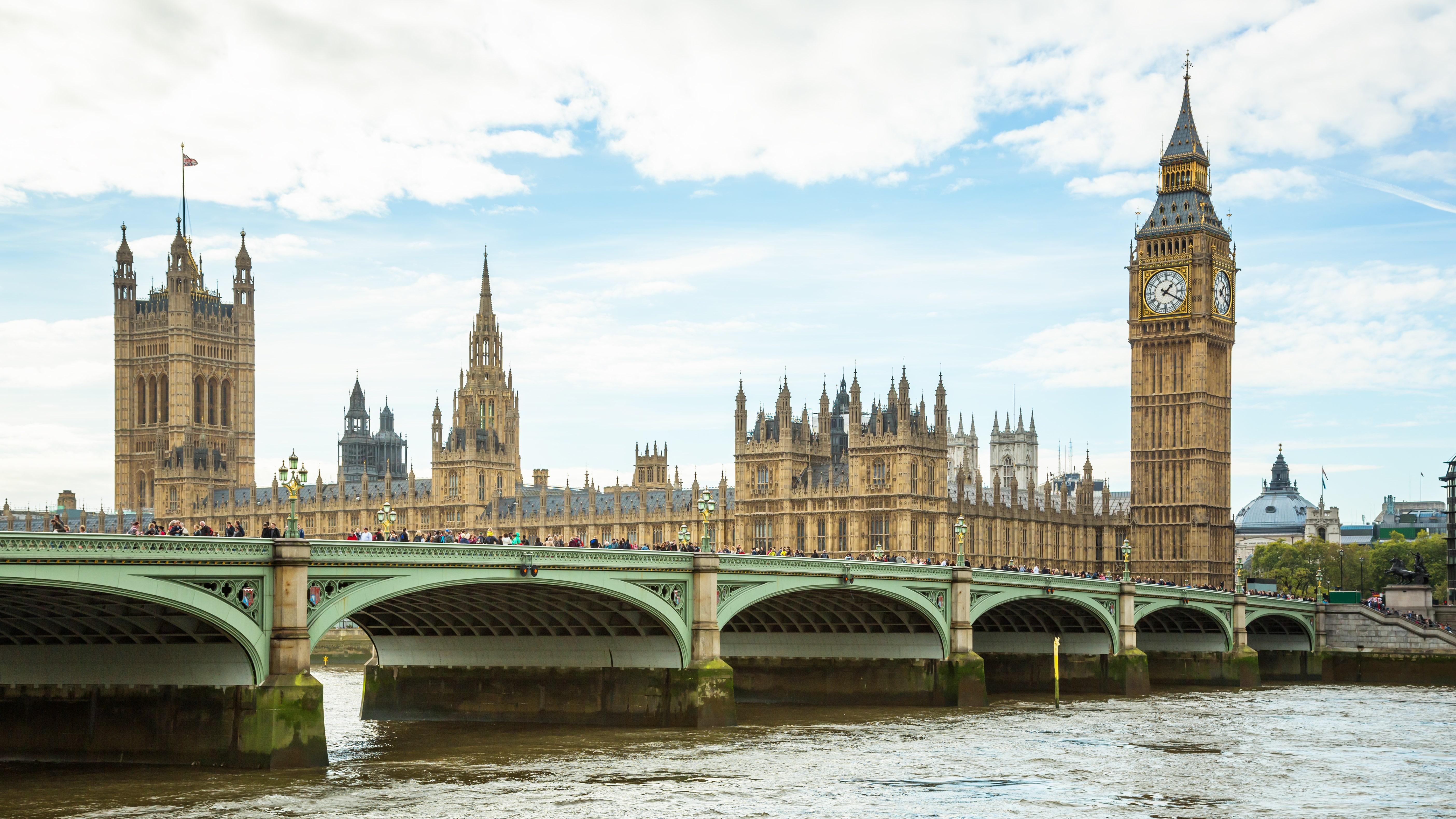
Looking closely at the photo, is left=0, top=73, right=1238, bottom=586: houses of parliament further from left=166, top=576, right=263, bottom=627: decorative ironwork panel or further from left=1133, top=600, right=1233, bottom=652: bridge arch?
left=166, top=576, right=263, bottom=627: decorative ironwork panel

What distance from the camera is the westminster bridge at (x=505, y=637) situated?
41.0 meters

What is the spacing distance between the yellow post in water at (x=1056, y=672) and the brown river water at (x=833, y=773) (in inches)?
246

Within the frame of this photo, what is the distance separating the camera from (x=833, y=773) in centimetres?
4522

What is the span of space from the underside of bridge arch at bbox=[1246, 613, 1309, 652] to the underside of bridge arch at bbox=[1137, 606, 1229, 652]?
837 centimetres

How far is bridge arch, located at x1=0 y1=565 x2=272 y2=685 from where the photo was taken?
38.4 meters

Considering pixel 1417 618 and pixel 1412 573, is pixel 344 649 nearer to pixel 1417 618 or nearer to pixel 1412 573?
pixel 1417 618

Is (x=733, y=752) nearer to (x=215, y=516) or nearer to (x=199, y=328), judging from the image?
(x=215, y=516)

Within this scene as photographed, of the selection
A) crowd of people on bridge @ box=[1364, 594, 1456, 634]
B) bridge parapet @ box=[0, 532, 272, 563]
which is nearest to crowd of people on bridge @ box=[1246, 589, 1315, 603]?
crowd of people on bridge @ box=[1364, 594, 1456, 634]

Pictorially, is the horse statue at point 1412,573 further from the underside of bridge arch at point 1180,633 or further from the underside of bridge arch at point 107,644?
the underside of bridge arch at point 107,644

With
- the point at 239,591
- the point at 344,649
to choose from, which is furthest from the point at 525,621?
the point at 344,649

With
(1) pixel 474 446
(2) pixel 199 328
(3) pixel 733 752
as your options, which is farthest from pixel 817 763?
(2) pixel 199 328

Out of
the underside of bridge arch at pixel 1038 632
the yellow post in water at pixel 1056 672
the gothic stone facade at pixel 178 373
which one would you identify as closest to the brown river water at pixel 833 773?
the yellow post in water at pixel 1056 672

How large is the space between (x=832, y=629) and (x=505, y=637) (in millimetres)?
16026

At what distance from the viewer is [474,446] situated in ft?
476
